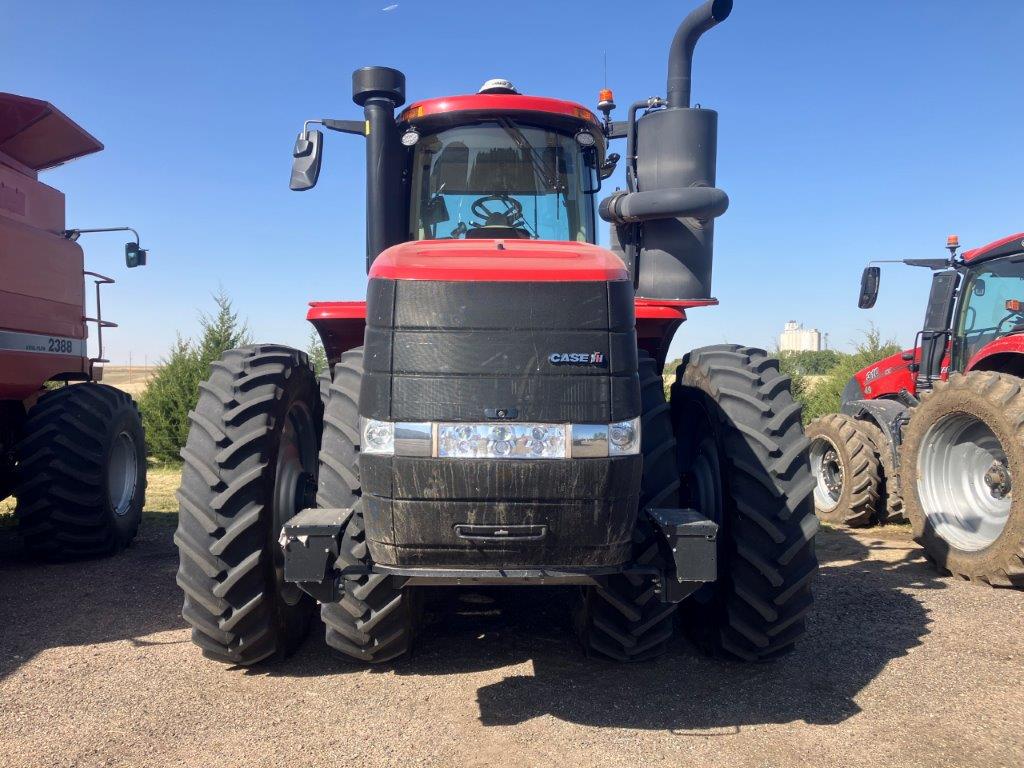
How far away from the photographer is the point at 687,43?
5.34 metres

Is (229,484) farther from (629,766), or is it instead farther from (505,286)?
(629,766)

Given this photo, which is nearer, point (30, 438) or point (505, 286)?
point (505, 286)

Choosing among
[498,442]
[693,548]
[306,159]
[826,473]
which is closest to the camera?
[498,442]

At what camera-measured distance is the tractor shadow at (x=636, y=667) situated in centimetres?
331

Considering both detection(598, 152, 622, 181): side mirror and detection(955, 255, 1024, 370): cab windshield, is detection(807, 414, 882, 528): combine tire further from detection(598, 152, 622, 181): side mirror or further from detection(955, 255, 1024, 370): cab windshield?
detection(598, 152, 622, 181): side mirror

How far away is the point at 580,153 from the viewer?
451 cm

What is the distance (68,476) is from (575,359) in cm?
450

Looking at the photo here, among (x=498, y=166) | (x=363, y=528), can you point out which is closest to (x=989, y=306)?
(x=498, y=166)

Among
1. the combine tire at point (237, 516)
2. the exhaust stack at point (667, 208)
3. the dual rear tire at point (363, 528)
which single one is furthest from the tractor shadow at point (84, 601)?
the exhaust stack at point (667, 208)

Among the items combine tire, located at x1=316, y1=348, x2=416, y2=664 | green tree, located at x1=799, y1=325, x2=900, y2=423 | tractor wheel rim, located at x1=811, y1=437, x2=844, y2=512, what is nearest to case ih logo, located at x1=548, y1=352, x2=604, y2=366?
combine tire, located at x1=316, y1=348, x2=416, y2=664

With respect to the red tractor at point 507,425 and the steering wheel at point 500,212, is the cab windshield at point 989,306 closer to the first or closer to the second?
the red tractor at point 507,425

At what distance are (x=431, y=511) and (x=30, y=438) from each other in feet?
13.9

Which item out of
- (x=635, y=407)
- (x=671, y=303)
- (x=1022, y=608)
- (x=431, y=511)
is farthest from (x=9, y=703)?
(x=1022, y=608)

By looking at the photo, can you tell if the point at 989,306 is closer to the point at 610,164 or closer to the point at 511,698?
the point at 610,164
